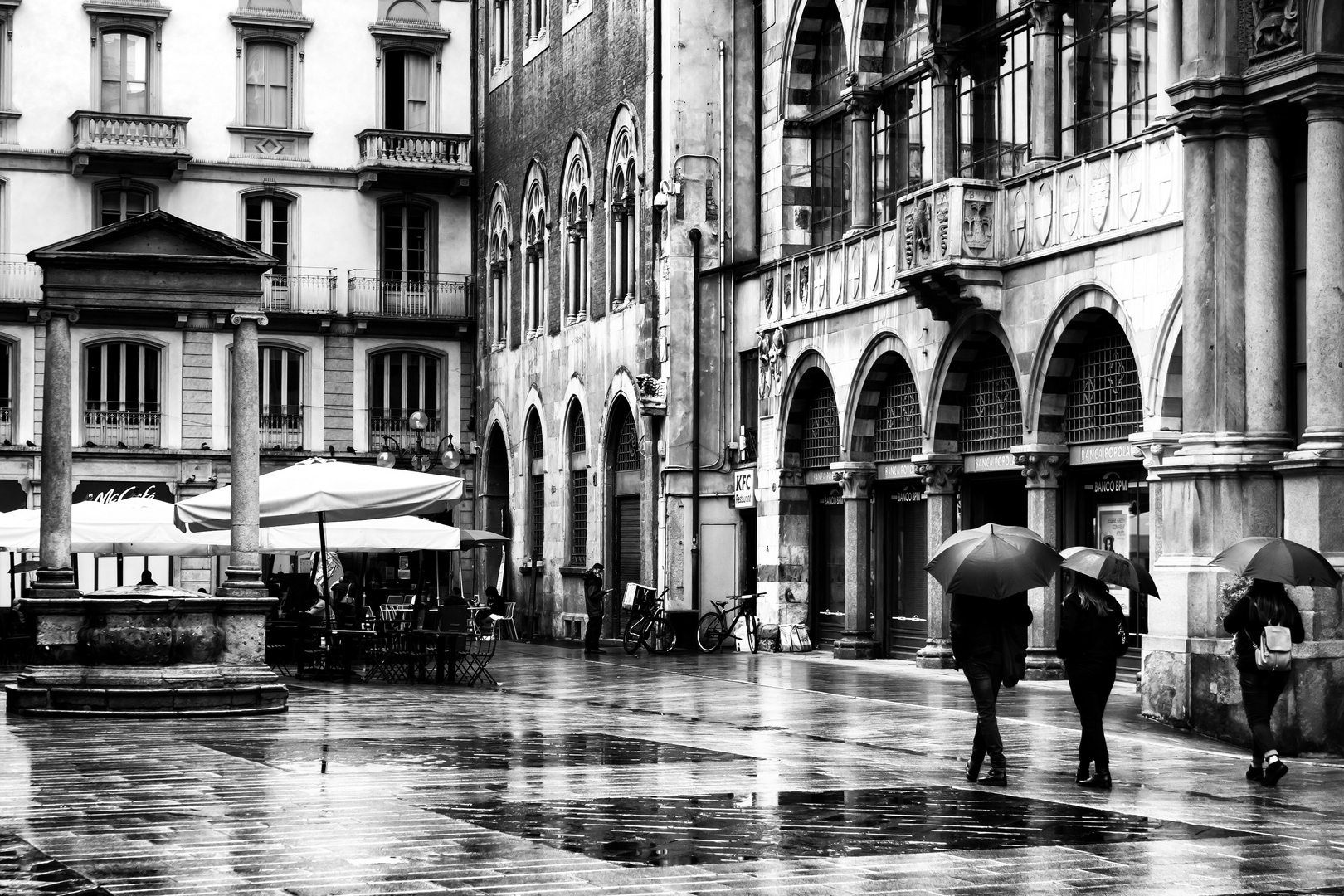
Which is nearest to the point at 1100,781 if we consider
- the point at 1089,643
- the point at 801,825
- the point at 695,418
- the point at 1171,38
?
the point at 1089,643

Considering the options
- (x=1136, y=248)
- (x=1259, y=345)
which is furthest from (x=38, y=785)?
(x=1136, y=248)

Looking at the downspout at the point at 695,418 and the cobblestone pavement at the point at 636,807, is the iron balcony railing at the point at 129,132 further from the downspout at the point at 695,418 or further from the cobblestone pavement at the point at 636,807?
the cobblestone pavement at the point at 636,807

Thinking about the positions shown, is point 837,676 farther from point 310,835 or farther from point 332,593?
point 310,835

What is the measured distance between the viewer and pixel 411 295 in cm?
4803

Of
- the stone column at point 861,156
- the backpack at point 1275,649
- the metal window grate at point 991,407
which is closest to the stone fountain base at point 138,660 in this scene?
the backpack at point 1275,649

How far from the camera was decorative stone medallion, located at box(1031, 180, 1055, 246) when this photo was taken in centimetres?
2359

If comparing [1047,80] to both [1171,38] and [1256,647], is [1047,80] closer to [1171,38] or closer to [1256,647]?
[1171,38]

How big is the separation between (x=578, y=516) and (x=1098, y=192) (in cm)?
1969

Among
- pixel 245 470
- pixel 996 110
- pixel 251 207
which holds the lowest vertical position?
pixel 245 470

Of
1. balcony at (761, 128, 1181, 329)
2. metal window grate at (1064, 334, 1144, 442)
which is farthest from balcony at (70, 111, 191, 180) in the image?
metal window grate at (1064, 334, 1144, 442)

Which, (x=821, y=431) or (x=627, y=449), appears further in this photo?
(x=627, y=449)

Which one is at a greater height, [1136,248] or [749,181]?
[749,181]

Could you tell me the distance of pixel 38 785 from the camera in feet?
40.7

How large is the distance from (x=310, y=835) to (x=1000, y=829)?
360 cm
